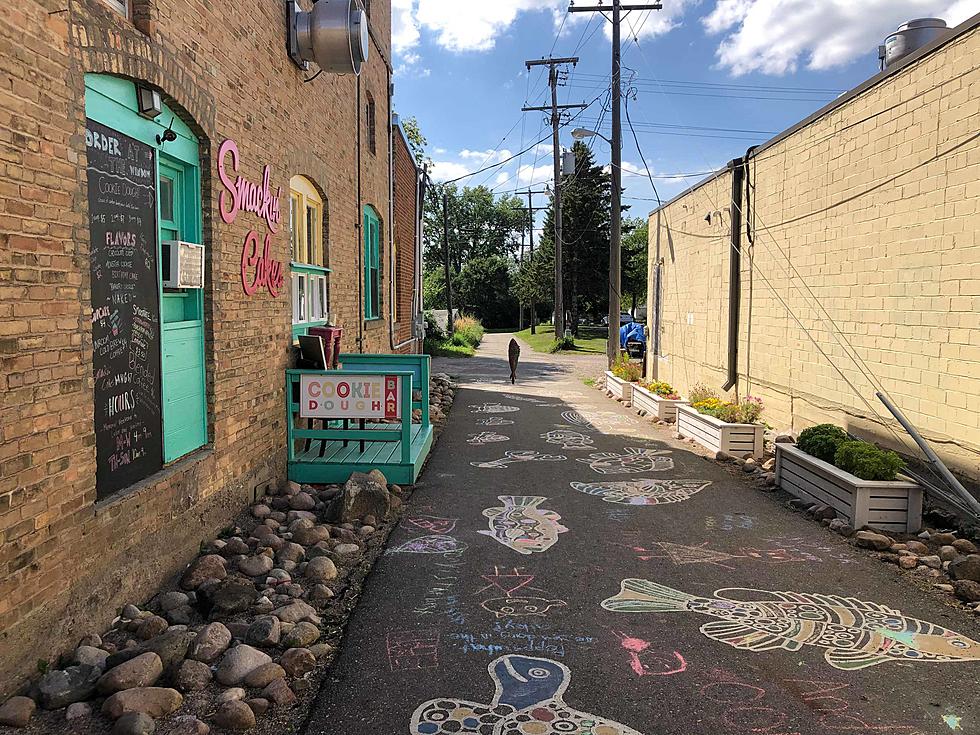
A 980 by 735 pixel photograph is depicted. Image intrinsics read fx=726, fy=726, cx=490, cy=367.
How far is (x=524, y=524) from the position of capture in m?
6.40

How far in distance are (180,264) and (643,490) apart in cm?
504

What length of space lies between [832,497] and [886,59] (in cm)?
557

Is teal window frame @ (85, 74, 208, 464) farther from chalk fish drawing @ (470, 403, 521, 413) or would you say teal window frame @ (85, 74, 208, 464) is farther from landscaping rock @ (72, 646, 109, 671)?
chalk fish drawing @ (470, 403, 521, 413)

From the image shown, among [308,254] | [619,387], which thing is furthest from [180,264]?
[619,387]

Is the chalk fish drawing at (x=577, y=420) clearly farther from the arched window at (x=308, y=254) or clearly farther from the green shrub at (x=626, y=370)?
the arched window at (x=308, y=254)

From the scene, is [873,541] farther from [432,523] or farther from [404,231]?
[404,231]

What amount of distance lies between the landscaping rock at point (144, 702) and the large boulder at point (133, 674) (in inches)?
4.1

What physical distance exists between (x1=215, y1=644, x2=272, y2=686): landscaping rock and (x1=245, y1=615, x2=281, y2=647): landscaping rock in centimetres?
18

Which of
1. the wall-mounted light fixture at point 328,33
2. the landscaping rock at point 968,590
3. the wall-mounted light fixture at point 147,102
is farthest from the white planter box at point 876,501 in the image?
the wall-mounted light fixture at point 328,33

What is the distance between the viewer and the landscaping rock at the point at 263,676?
3537 mm

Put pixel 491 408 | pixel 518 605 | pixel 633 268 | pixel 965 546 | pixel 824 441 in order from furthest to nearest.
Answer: pixel 633 268 → pixel 491 408 → pixel 824 441 → pixel 965 546 → pixel 518 605

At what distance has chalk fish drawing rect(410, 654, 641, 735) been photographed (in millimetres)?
3205

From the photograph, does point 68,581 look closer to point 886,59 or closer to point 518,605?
point 518,605

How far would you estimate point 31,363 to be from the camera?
346 centimetres
